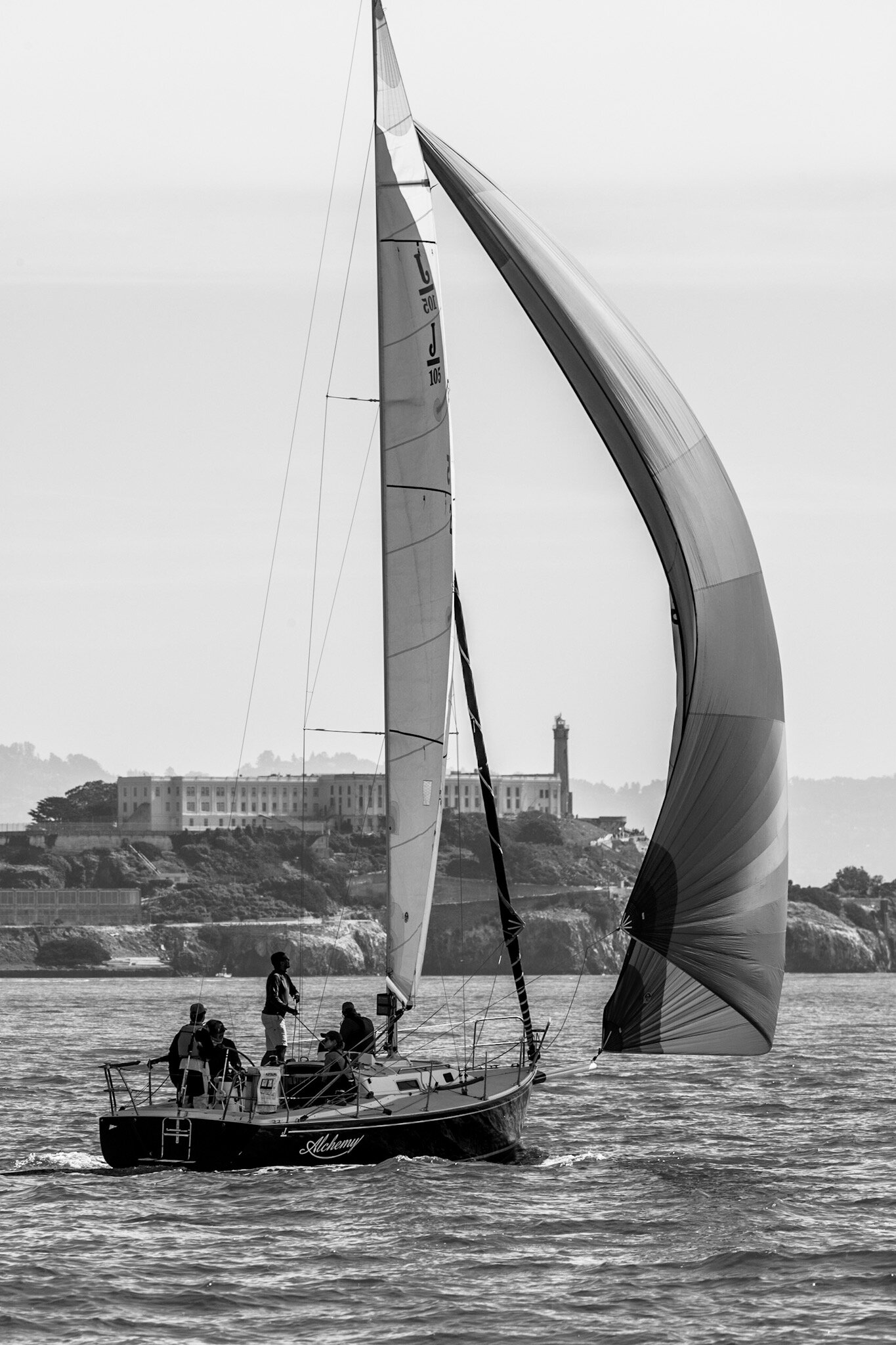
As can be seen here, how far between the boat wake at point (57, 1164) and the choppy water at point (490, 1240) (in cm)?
5

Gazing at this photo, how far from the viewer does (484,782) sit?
68.5 ft

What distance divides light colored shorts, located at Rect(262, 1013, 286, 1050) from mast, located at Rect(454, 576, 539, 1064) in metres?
2.78

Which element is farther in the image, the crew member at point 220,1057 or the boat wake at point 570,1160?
the boat wake at point 570,1160

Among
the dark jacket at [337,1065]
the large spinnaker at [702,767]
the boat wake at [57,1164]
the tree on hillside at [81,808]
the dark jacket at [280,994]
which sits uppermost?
the tree on hillside at [81,808]

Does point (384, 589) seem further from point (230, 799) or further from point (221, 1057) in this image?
point (230, 799)

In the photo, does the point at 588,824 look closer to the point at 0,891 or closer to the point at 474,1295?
the point at 0,891

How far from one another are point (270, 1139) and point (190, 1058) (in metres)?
1.21

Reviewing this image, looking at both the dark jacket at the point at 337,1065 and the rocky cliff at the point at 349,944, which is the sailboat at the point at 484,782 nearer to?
the dark jacket at the point at 337,1065

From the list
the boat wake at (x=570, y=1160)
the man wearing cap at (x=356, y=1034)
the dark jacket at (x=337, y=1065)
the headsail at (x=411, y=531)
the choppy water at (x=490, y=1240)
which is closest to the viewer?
the choppy water at (x=490, y=1240)

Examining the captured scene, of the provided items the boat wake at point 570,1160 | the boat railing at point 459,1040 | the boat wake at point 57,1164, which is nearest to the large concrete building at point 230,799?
the boat railing at point 459,1040

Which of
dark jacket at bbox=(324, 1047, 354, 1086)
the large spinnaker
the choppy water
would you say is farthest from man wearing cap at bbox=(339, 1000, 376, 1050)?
the large spinnaker

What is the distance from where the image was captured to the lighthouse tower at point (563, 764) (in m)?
183

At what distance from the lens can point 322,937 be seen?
139 meters

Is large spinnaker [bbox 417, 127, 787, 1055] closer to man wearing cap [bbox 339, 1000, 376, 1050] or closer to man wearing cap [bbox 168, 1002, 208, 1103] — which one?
man wearing cap [bbox 339, 1000, 376, 1050]
